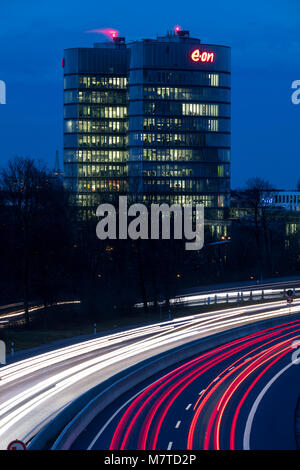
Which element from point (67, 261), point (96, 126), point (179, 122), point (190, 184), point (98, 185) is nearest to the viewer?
point (67, 261)

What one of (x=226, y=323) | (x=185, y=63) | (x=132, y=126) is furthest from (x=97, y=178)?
(x=226, y=323)

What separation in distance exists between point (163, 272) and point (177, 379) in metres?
27.1

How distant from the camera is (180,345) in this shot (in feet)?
148

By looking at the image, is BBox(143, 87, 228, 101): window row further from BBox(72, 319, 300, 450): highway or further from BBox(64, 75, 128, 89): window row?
BBox(72, 319, 300, 450): highway

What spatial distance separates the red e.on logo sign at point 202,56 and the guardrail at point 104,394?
335 ft

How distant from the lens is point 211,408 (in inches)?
1304

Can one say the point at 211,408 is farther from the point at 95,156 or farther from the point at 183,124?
the point at 95,156

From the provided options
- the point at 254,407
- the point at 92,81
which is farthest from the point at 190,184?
the point at 254,407

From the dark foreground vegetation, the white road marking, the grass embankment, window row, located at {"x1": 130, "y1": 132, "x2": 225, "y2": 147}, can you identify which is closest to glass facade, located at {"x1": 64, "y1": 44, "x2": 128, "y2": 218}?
window row, located at {"x1": 130, "y1": 132, "x2": 225, "y2": 147}

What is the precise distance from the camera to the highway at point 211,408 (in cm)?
2831

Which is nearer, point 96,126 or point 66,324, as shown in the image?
point 66,324

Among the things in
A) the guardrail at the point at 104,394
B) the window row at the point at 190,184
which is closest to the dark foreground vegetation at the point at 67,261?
the guardrail at the point at 104,394

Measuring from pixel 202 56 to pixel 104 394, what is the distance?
4770 inches

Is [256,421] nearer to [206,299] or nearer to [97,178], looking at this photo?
[206,299]
